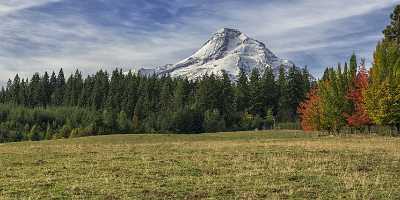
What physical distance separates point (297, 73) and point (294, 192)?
144948 mm

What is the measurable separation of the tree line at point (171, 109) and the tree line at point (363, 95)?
61.7 meters

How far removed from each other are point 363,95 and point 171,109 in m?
99.5

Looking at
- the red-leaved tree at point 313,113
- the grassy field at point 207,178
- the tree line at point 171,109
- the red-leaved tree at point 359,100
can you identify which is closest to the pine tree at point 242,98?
the tree line at point 171,109

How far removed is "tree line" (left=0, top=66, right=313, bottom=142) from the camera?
138875 mm

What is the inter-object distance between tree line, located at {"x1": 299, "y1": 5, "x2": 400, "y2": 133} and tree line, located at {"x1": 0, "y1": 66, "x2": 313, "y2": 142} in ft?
203

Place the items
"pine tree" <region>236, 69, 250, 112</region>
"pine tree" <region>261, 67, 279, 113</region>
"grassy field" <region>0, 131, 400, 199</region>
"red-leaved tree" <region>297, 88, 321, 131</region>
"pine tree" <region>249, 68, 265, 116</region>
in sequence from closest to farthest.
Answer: "grassy field" <region>0, 131, 400, 199</region> → "red-leaved tree" <region>297, 88, 321, 131</region> → "pine tree" <region>249, 68, 265, 116</region> → "pine tree" <region>261, 67, 279, 113</region> → "pine tree" <region>236, 69, 250, 112</region>

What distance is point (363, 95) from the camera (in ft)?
217

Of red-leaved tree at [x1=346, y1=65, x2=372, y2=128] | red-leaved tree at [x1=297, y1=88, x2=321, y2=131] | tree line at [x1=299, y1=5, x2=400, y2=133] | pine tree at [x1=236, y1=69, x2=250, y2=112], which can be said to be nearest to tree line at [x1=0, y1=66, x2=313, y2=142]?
pine tree at [x1=236, y1=69, x2=250, y2=112]

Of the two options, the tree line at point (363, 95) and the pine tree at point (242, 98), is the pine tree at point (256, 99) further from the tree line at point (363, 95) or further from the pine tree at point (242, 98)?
the tree line at point (363, 95)

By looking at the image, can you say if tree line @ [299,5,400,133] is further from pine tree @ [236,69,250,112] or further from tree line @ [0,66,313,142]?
pine tree @ [236,69,250,112]

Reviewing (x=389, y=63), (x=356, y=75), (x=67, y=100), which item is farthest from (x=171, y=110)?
(x=389, y=63)

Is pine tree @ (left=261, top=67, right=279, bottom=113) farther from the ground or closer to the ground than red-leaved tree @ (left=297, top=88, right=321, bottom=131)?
farther from the ground

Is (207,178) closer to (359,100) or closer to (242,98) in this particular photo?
(359,100)

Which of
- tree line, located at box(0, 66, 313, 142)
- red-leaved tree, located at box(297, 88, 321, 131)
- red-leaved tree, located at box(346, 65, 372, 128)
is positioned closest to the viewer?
red-leaved tree, located at box(346, 65, 372, 128)
